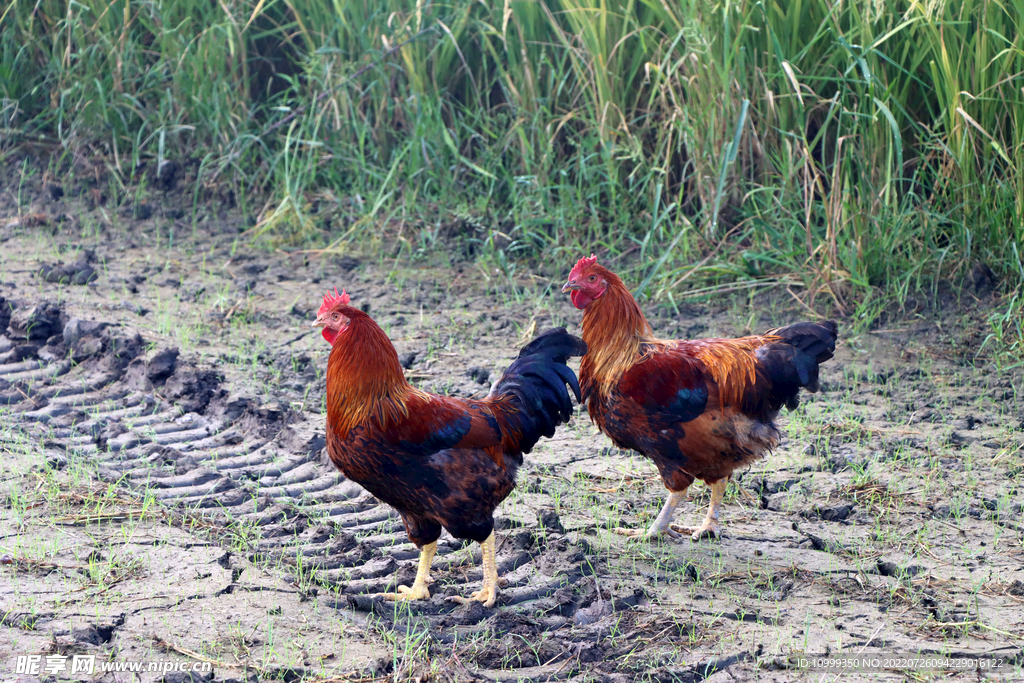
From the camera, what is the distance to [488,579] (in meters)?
3.32

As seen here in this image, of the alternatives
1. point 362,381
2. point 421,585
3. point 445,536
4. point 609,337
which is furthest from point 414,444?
point 609,337

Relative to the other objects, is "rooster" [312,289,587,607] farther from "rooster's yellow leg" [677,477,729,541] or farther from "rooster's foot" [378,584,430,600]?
"rooster's yellow leg" [677,477,729,541]

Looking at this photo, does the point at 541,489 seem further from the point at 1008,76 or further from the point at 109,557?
the point at 1008,76

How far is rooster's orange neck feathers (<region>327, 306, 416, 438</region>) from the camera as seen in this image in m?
3.20

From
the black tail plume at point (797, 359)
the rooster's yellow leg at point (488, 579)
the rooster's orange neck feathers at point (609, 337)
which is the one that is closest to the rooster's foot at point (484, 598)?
the rooster's yellow leg at point (488, 579)

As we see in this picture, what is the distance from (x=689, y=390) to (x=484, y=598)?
105 centimetres

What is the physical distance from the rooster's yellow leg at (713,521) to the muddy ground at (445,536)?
0.06 meters

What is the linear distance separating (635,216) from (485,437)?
11.0ft

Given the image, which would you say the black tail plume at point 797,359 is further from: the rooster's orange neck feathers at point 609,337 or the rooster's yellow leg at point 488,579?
the rooster's yellow leg at point 488,579

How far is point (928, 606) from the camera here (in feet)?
10.5

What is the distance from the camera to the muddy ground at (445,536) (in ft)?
9.76

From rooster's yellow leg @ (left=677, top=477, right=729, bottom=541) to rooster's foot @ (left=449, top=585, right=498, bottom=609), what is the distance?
874mm

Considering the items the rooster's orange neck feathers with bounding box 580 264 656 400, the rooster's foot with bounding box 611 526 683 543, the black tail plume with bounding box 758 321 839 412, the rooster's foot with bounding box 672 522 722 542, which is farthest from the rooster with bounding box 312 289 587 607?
the black tail plume with bounding box 758 321 839 412

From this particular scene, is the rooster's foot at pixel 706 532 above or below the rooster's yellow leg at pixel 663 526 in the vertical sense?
below
